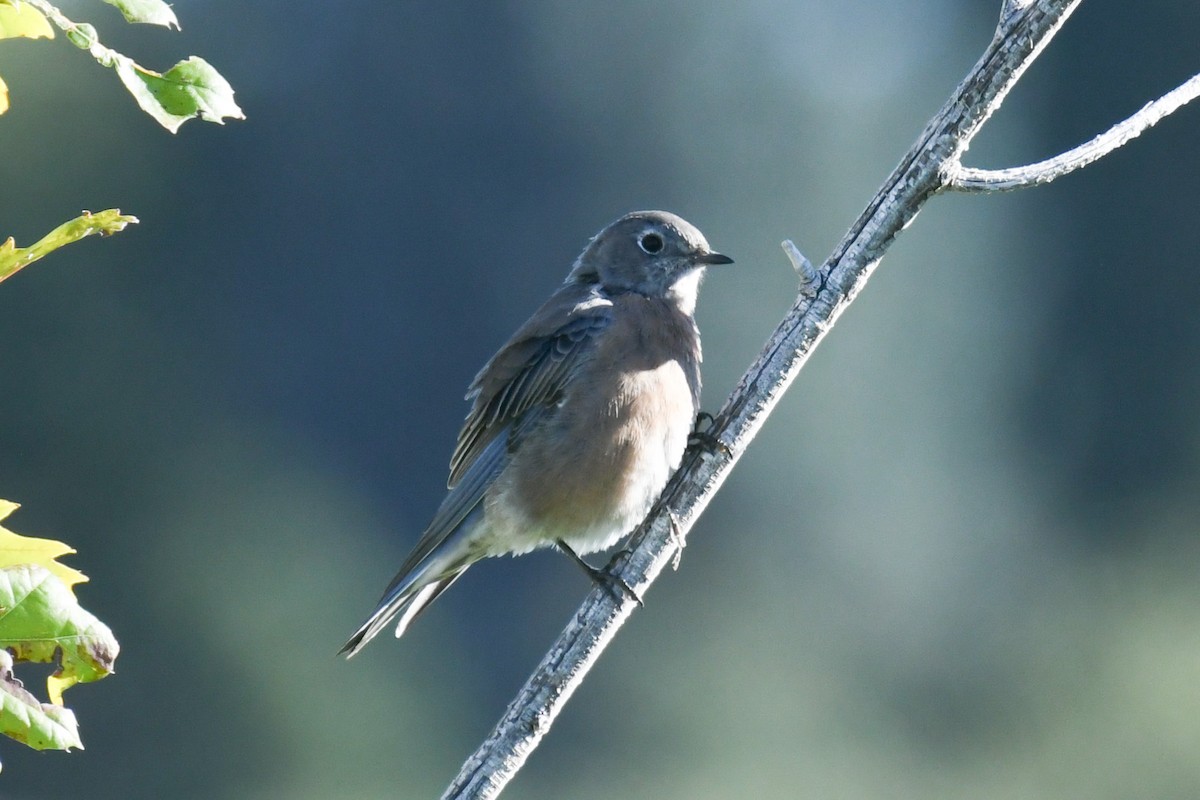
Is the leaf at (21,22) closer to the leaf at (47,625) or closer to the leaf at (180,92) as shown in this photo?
the leaf at (180,92)

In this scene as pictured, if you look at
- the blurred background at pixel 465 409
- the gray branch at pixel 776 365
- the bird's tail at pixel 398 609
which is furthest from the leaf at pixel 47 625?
the blurred background at pixel 465 409

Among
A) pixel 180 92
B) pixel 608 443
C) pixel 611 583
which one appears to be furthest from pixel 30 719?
pixel 608 443

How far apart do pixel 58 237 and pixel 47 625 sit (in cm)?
73

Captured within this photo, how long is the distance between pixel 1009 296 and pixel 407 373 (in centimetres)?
2340

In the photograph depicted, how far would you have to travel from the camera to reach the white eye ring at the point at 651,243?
23.7 feet

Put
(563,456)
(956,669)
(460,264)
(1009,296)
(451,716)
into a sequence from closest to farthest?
(563,456)
(451,716)
(956,669)
(460,264)
(1009,296)

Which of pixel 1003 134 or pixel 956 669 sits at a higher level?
pixel 1003 134

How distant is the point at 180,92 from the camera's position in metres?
3.02

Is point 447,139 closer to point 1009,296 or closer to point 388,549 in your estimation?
point 388,549

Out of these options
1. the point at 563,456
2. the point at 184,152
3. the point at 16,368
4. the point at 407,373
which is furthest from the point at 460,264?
the point at 563,456

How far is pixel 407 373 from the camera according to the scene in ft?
113

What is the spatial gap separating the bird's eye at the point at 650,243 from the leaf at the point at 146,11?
4417 mm

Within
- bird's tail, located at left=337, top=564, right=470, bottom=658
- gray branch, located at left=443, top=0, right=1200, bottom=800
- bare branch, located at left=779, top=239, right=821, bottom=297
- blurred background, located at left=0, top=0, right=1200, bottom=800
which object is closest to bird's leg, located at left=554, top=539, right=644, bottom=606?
gray branch, located at left=443, top=0, right=1200, bottom=800

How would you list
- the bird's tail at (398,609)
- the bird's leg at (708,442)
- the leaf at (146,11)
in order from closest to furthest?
the leaf at (146,11), the bird's leg at (708,442), the bird's tail at (398,609)
